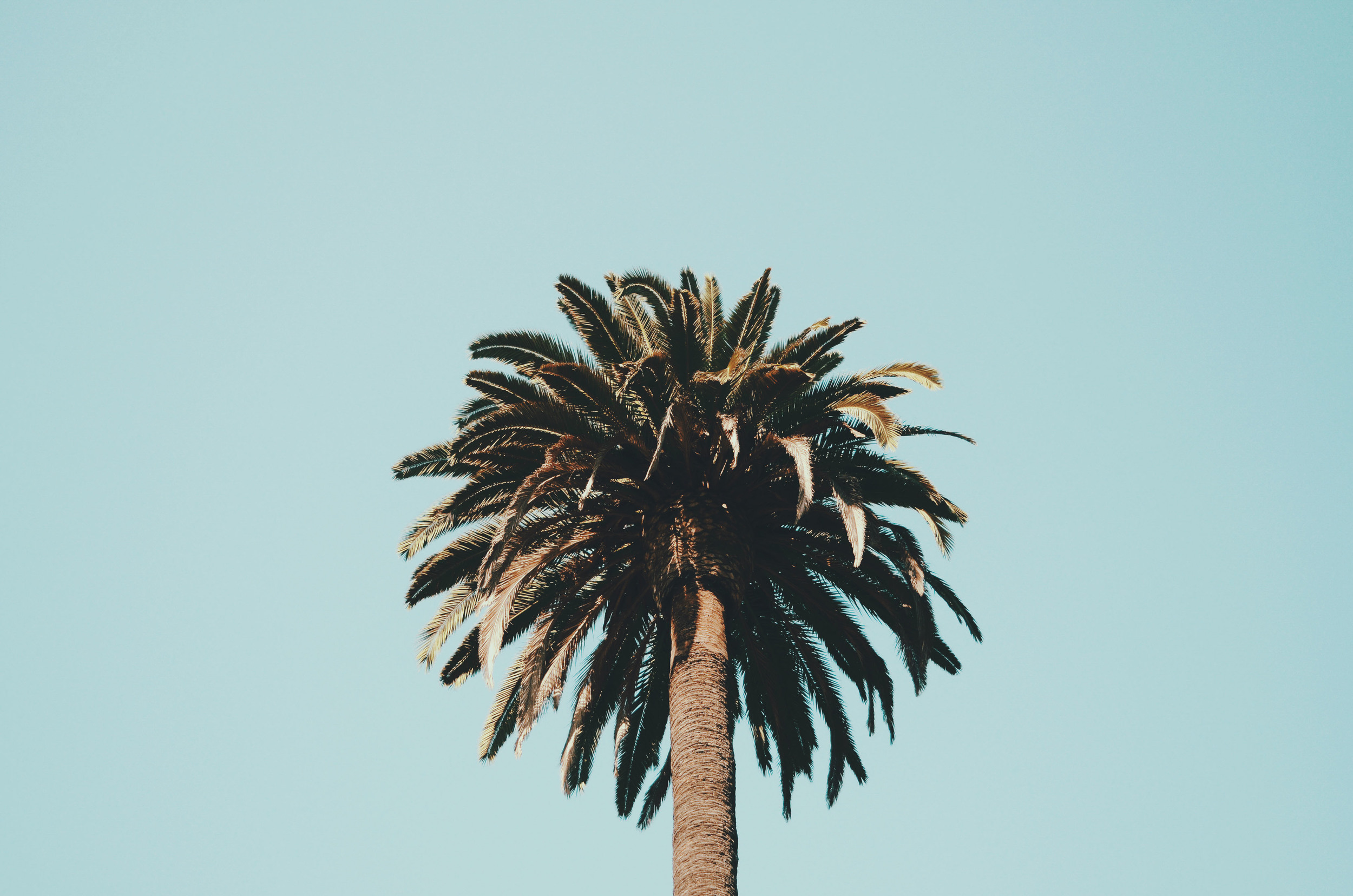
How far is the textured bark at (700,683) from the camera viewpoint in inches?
465

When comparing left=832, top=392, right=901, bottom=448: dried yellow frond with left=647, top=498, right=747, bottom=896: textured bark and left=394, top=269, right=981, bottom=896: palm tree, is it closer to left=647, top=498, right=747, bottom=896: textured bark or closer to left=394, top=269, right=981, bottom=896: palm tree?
left=394, top=269, right=981, bottom=896: palm tree

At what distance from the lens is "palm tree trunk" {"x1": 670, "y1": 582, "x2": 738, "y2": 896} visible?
11.7m

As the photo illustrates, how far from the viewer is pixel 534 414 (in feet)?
45.9

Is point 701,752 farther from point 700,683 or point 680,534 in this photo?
point 680,534

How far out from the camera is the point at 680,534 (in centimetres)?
1402

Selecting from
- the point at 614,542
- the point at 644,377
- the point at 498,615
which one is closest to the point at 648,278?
the point at 644,377

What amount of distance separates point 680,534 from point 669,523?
0.95 feet

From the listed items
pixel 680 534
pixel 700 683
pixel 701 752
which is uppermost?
pixel 680 534

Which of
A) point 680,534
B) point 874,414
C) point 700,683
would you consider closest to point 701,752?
point 700,683

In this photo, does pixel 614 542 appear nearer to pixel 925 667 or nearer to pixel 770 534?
pixel 770 534

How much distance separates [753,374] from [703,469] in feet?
4.64

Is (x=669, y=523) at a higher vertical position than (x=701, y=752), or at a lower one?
higher

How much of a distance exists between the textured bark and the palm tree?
0.03 m

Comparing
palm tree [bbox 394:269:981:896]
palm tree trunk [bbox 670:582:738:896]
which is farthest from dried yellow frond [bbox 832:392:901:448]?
palm tree trunk [bbox 670:582:738:896]
